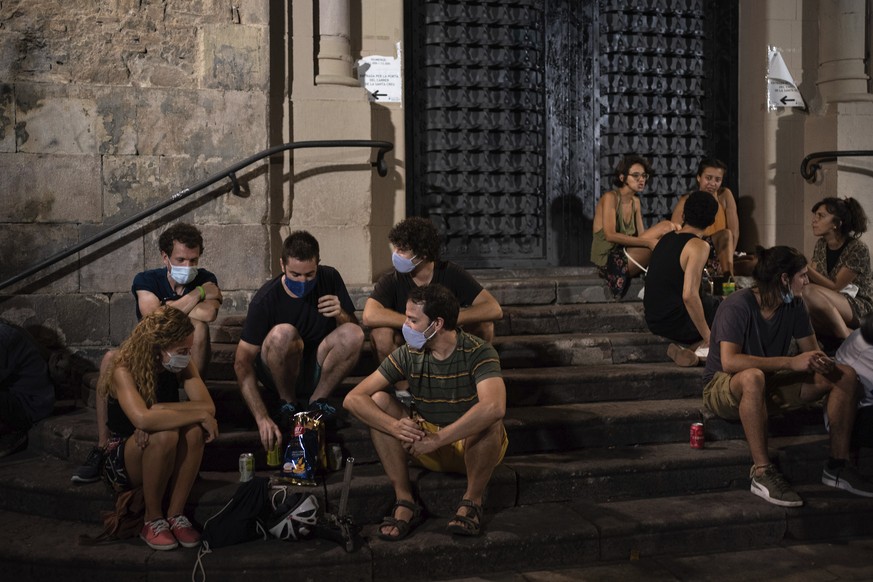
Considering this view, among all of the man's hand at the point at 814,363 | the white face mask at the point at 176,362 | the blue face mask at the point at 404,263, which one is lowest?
the man's hand at the point at 814,363

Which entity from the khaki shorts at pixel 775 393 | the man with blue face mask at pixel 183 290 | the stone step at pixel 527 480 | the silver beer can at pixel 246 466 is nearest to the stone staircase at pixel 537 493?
the stone step at pixel 527 480

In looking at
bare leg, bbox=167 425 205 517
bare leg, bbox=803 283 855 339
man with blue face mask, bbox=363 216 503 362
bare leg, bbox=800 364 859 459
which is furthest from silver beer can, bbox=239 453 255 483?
bare leg, bbox=803 283 855 339

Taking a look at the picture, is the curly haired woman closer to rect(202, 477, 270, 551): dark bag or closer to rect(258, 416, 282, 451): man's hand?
rect(202, 477, 270, 551): dark bag

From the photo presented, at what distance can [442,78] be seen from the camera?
28.0ft

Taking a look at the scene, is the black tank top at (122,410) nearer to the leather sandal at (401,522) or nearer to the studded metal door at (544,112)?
the leather sandal at (401,522)

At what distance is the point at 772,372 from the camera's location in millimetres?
5594

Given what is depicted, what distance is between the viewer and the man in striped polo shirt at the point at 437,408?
4613mm

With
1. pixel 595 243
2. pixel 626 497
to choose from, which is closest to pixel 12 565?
pixel 626 497

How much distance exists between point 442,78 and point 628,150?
2018 mm

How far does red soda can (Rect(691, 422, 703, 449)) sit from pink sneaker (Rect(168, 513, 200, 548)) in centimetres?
292

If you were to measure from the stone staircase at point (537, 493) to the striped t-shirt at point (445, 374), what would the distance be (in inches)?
16.4

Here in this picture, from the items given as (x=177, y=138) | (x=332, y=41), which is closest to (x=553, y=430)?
(x=177, y=138)

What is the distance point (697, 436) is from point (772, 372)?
60cm

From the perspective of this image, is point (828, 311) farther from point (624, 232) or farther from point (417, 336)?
point (417, 336)
